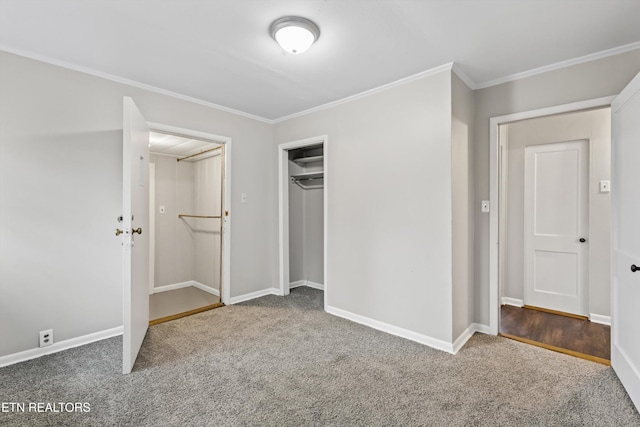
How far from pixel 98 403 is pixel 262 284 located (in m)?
2.34

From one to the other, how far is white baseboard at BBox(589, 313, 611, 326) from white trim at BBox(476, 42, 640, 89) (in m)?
2.56

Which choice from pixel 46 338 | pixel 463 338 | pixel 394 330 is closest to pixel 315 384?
pixel 394 330

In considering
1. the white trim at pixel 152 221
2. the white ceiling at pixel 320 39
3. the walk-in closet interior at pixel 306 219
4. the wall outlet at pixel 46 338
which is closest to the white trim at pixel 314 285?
the walk-in closet interior at pixel 306 219

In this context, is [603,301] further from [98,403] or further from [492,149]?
[98,403]

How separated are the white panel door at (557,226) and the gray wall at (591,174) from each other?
0.21 ft

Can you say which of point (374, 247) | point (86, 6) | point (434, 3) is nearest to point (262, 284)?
point (374, 247)

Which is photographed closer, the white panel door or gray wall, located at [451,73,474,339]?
gray wall, located at [451,73,474,339]

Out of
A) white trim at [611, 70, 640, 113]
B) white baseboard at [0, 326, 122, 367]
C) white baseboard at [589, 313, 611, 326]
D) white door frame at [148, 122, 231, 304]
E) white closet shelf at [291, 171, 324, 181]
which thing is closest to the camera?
white trim at [611, 70, 640, 113]

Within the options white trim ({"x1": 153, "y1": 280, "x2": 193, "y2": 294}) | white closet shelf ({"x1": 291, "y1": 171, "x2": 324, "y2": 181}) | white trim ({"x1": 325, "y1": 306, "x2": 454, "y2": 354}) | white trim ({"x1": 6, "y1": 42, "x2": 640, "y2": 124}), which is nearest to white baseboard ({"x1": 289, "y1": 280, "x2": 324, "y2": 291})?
white trim ({"x1": 325, "y1": 306, "x2": 454, "y2": 354})

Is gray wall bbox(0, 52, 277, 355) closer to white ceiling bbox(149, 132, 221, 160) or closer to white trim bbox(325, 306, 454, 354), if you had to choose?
white ceiling bbox(149, 132, 221, 160)

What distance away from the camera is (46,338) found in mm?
2479

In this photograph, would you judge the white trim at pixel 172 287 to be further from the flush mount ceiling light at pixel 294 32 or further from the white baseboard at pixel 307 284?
the flush mount ceiling light at pixel 294 32

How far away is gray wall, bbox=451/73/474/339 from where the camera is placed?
103 inches

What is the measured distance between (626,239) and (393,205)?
1.62 m
